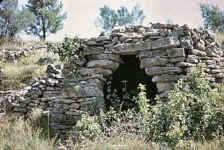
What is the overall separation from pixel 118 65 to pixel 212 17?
14644 millimetres

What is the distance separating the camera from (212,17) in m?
18.2

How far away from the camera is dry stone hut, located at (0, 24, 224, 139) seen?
18.1 feet

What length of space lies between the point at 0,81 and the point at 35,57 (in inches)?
91.2

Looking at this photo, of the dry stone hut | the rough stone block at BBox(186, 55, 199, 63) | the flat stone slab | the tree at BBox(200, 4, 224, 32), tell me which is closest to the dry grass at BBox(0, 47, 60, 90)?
the dry stone hut

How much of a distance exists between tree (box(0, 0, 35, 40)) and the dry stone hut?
10.3m

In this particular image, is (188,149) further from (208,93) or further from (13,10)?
(13,10)

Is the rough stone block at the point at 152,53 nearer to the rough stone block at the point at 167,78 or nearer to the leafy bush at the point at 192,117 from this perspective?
the rough stone block at the point at 167,78

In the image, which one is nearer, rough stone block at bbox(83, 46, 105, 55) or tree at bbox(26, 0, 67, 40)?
rough stone block at bbox(83, 46, 105, 55)

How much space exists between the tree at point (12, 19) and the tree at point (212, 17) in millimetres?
12603

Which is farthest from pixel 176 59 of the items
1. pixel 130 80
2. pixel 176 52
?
pixel 130 80

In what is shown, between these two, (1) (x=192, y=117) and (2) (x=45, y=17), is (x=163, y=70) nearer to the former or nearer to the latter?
(1) (x=192, y=117)

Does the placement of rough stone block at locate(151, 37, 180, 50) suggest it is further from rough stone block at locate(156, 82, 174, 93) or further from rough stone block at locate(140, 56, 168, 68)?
rough stone block at locate(156, 82, 174, 93)

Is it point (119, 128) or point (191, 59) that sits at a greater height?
point (191, 59)

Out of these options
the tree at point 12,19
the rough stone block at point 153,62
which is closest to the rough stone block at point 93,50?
the rough stone block at point 153,62
